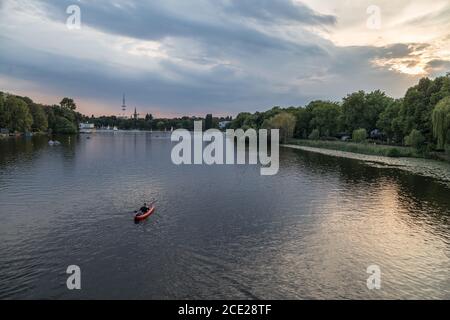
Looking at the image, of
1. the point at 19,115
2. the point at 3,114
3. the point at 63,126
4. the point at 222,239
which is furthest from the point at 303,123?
the point at 63,126

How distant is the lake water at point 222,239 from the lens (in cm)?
1808

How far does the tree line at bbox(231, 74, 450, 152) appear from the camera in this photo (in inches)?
2768

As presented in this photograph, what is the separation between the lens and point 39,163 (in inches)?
2427

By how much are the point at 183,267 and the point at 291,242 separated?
881cm

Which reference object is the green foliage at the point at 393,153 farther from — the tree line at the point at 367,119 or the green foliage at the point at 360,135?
the green foliage at the point at 360,135

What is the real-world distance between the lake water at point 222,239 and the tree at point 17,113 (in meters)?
116

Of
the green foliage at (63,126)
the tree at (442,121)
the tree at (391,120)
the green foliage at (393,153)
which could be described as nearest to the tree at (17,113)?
the green foliage at (63,126)

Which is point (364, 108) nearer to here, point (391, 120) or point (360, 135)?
point (360, 135)

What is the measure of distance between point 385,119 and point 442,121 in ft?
112

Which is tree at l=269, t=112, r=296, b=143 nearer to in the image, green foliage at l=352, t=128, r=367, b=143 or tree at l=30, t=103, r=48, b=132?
green foliage at l=352, t=128, r=367, b=143

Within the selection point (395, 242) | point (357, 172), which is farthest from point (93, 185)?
point (357, 172)

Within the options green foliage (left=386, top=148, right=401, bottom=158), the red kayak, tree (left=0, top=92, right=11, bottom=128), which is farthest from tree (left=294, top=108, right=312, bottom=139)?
tree (left=0, top=92, right=11, bottom=128)

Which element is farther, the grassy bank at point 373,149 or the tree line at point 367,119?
the grassy bank at point 373,149

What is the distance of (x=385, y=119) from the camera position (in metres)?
96.8
